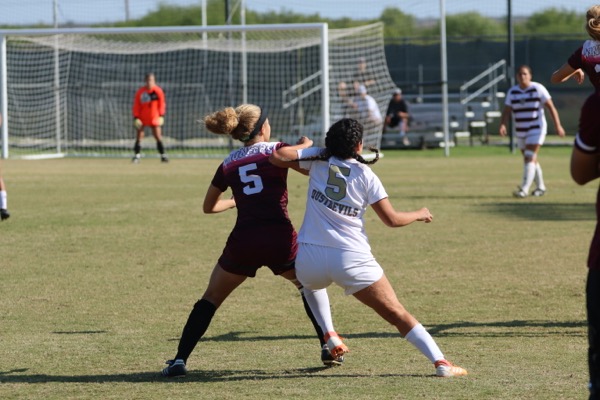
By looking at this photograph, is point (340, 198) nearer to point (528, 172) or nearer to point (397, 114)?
point (528, 172)

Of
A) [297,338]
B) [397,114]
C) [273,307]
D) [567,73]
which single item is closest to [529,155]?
[273,307]

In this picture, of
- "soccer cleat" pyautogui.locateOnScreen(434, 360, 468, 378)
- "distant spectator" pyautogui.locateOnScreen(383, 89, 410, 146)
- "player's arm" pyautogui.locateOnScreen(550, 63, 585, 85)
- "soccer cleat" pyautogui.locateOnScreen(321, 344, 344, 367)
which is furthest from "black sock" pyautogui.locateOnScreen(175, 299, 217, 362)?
"distant spectator" pyautogui.locateOnScreen(383, 89, 410, 146)

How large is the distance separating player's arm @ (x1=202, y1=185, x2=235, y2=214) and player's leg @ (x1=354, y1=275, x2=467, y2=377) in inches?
43.2

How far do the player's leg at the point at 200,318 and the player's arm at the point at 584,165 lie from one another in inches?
101

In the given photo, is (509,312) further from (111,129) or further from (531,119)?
(111,129)

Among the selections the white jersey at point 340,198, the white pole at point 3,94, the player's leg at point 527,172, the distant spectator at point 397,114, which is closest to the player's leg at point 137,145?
the white pole at point 3,94

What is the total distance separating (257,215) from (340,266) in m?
0.71

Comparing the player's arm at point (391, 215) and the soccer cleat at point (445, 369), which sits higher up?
the player's arm at point (391, 215)

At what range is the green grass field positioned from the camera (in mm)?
6355

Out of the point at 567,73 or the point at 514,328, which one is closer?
the point at 567,73

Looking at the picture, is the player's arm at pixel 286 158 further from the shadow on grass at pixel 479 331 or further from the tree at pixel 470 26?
the tree at pixel 470 26

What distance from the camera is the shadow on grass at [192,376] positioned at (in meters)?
6.46

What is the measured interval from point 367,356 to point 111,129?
2765 cm

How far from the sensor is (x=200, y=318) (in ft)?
21.7
